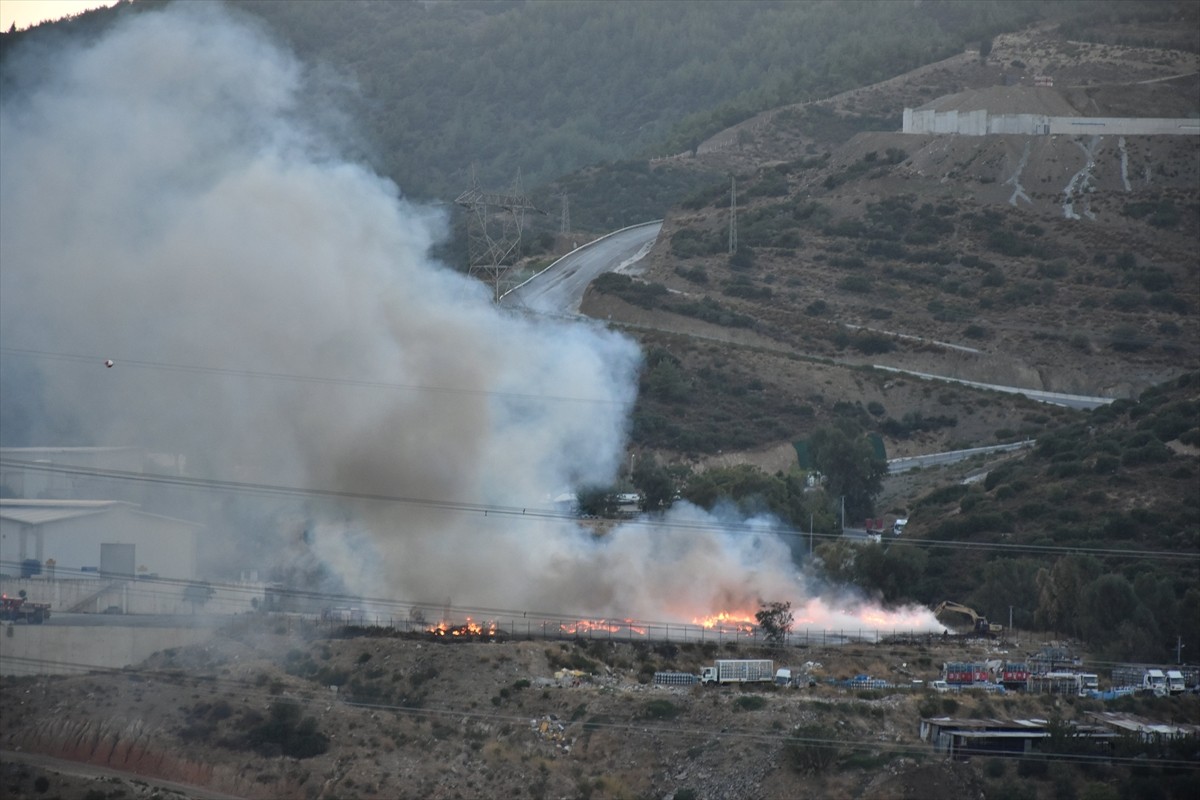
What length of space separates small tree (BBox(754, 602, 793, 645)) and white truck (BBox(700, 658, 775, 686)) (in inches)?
169

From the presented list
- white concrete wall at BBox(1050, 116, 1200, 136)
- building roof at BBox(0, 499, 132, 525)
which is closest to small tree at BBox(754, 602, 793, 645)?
building roof at BBox(0, 499, 132, 525)

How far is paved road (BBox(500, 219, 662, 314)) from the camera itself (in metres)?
109

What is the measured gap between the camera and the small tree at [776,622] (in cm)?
5572

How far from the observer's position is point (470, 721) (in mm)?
48719

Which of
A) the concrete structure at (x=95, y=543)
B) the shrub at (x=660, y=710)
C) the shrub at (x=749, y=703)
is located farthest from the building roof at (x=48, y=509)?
the shrub at (x=749, y=703)

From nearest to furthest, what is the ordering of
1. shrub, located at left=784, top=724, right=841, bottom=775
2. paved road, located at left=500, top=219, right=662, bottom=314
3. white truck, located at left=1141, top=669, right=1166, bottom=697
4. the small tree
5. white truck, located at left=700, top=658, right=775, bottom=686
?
shrub, located at left=784, top=724, right=841, bottom=775 → white truck, located at left=700, top=658, right=775, bottom=686 → white truck, located at left=1141, top=669, right=1166, bottom=697 → the small tree → paved road, located at left=500, top=219, right=662, bottom=314

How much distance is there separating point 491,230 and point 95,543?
272 feet

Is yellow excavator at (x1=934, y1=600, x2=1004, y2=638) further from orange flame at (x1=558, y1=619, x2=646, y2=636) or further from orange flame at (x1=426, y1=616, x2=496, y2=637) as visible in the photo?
orange flame at (x1=426, y1=616, x2=496, y2=637)

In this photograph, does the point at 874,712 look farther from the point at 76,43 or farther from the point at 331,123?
the point at 76,43

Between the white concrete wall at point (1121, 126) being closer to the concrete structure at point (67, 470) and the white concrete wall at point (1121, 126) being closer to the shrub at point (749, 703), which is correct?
the concrete structure at point (67, 470)

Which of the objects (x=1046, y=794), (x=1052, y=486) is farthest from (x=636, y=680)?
(x=1052, y=486)

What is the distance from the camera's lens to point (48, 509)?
5828cm

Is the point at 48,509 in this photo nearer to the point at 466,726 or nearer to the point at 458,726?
the point at 458,726

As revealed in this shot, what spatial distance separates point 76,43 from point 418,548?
2439cm
